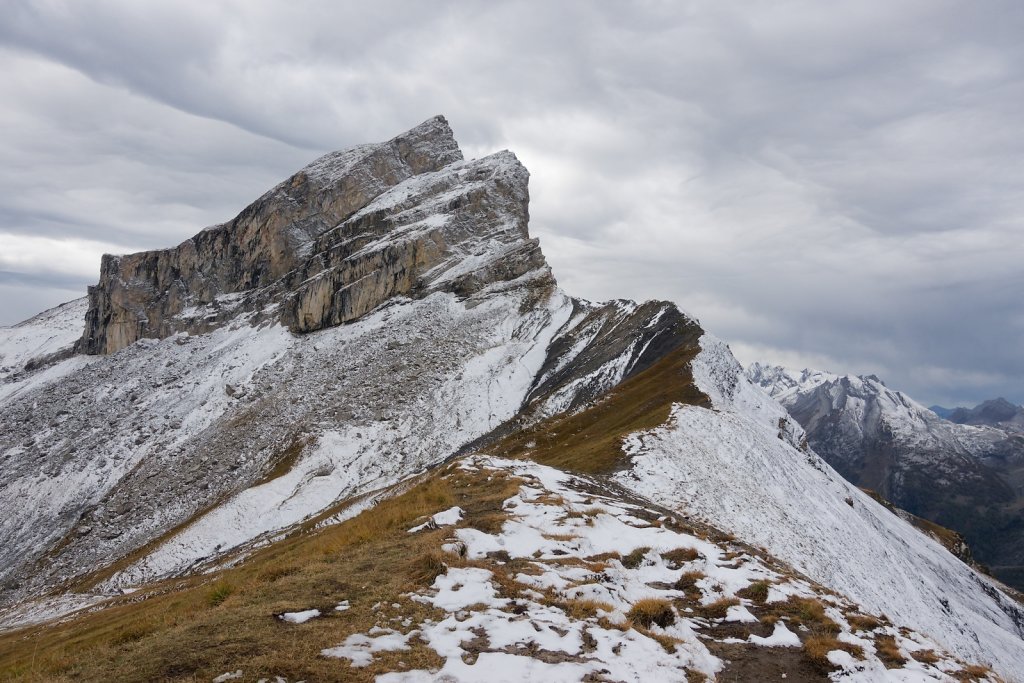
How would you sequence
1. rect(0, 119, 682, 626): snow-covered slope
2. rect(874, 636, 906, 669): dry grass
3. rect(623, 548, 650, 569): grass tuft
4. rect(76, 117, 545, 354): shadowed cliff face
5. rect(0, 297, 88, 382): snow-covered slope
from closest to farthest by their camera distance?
rect(874, 636, 906, 669): dry grass → rect(623, 548, 650, 569): grass tuft → rect(0, 119, 682, 626): snow-covered slope → rect(76, 117, 545, 354): shadowed cliff face → rect(0, 297, 88, 382): snow-covered slope

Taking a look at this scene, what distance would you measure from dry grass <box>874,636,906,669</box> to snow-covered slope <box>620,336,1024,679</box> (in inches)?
491

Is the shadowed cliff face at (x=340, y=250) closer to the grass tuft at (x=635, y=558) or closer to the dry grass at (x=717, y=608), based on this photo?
the grass tuft at (x=635, y=558)

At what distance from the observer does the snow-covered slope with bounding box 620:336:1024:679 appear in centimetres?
2506

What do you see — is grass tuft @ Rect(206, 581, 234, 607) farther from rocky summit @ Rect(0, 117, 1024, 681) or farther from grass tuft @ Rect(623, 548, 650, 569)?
grass tuft @ Rect(623, 548, 650, 569)

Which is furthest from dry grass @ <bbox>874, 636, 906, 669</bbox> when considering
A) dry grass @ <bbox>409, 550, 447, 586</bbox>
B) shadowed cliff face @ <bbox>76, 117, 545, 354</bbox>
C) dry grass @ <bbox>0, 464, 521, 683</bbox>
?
shadowed cliff face @ <bbox>76, 117, 545, 354</bbox>

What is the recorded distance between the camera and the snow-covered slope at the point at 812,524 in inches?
987

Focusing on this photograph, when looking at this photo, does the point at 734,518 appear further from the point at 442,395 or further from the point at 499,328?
the point at 499,328

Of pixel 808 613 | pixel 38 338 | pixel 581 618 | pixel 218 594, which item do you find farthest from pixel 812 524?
pixel 38 338

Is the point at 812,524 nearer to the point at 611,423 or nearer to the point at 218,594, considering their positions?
the point at 611,423

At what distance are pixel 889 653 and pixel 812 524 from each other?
61.2 ft

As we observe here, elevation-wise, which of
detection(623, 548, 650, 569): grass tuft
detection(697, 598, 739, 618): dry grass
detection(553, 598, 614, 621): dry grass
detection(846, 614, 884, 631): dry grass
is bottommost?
detection(846, 614, 884, 631): dry grass

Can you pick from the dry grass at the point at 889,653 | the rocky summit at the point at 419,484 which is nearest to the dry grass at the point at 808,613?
the rocky summit at the point at 419,484

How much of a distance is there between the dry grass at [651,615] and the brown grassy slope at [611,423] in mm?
17880

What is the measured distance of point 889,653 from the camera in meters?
10.7
